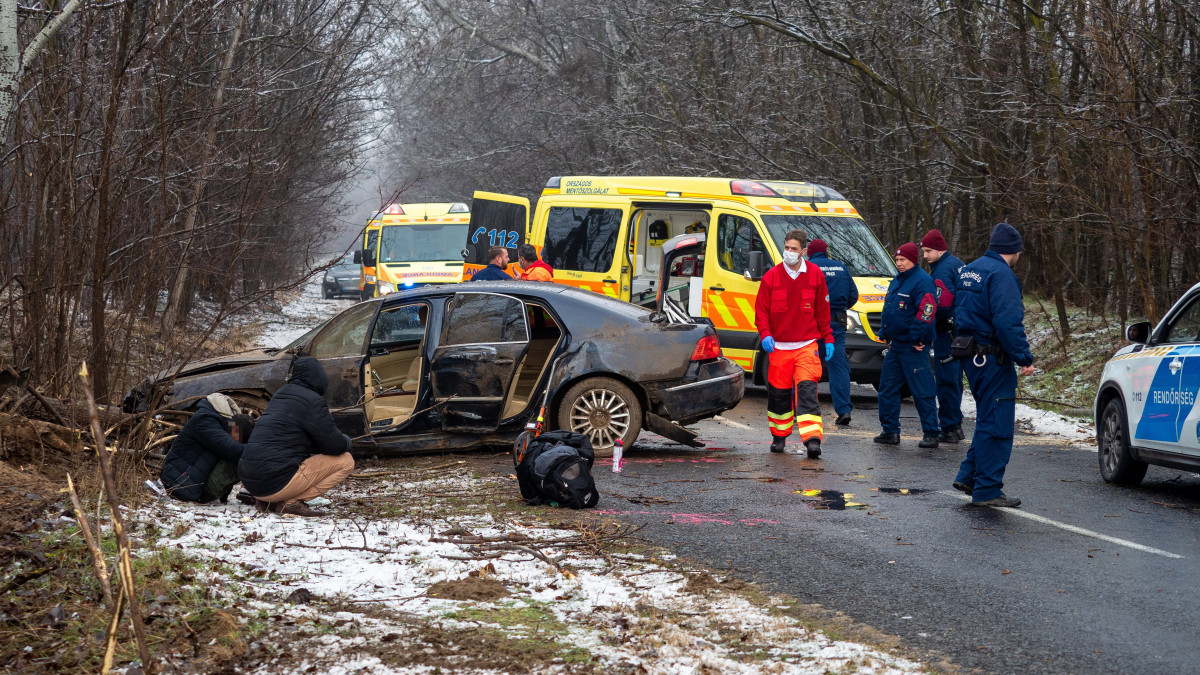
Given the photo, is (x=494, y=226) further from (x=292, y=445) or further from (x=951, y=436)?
(x=292, y=445)

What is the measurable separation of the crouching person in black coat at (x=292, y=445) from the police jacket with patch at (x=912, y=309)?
552 cm

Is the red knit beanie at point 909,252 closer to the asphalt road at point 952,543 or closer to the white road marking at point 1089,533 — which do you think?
the asphalt road at point 952,543

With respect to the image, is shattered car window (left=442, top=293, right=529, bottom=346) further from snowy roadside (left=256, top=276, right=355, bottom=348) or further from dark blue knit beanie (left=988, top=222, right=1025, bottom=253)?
snowy roadside (left=256, top=276, right=355, bottom=348)

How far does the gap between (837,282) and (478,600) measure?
24.8 feet

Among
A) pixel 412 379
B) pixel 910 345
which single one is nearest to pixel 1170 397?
pixel 910 345

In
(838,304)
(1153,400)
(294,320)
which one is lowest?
(294,320)

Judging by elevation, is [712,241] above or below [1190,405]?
above

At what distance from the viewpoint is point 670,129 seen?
2361 centimetres

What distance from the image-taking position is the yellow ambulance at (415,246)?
24.0 metres

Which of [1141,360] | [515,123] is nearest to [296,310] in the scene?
[515,123]

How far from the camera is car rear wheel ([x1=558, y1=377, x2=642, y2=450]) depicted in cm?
956

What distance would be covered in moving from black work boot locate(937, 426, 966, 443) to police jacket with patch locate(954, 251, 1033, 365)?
3179 mm

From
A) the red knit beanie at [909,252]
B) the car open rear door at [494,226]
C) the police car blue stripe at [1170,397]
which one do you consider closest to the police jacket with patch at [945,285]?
the red knit beanie at [909,252]

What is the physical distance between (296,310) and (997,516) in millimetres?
31507
